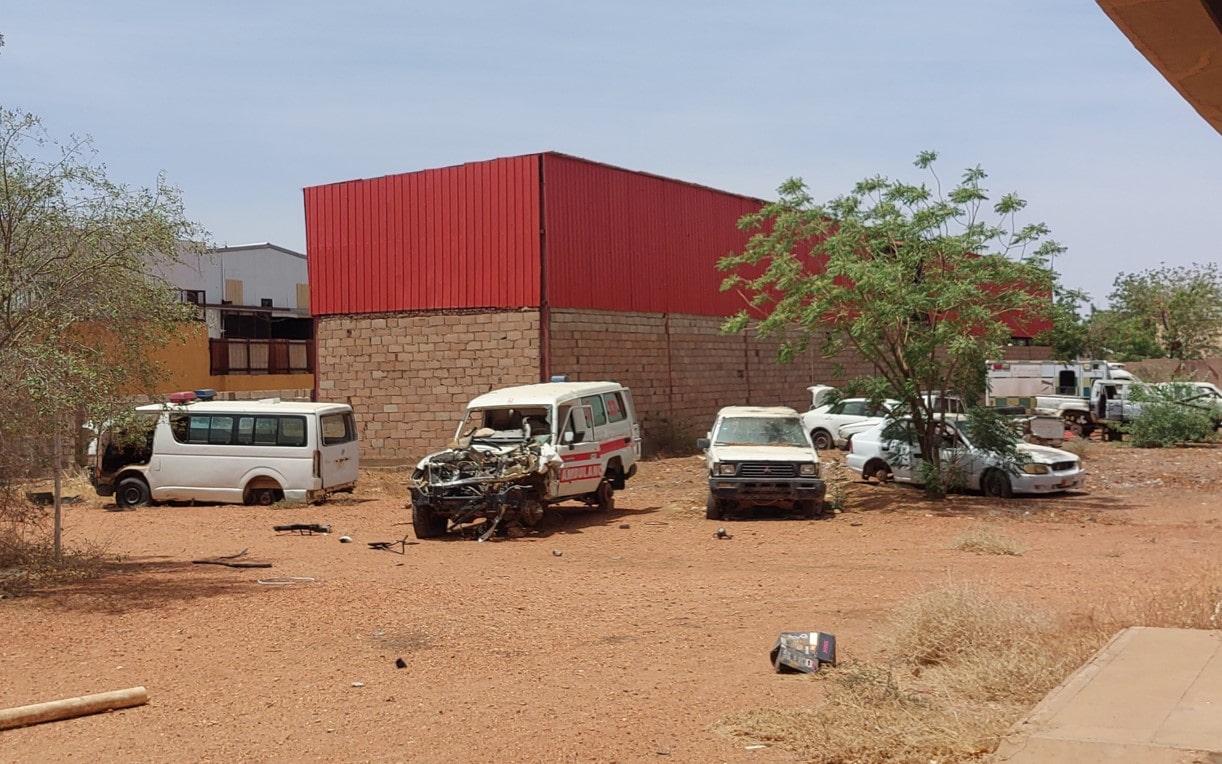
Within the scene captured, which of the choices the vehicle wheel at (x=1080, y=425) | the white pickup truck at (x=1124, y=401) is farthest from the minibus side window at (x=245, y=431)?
the vehicle wheel at (x=1080, y=425)

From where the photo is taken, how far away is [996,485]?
20438 mm

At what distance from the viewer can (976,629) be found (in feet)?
26.2

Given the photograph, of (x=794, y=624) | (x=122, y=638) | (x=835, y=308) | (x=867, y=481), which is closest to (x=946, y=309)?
(x=835, y=308)

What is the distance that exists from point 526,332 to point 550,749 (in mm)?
20792

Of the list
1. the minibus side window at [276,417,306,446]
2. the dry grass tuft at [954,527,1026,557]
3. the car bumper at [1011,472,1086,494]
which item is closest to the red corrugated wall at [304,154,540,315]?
the minibus side window at [276,417,306,446]

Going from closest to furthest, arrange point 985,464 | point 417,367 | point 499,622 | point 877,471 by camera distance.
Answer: point 499,622 → point 985,464 → point 877,471 → point 417,367

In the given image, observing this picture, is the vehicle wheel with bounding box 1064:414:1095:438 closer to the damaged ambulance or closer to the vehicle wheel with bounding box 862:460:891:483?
the vehicle wheel with bounding box 862:460:891:483

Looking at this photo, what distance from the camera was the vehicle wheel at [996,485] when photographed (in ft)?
66.6

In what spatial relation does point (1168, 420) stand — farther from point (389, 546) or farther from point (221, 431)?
point (221, 431)

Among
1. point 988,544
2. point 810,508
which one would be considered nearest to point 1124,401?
point 810,508

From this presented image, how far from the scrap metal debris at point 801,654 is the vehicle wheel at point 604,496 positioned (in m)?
10.8

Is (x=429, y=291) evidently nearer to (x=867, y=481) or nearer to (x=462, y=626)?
(x=867, y=481)

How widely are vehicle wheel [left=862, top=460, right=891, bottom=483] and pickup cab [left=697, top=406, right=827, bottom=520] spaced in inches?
158

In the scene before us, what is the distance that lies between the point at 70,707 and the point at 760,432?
43.4ft
